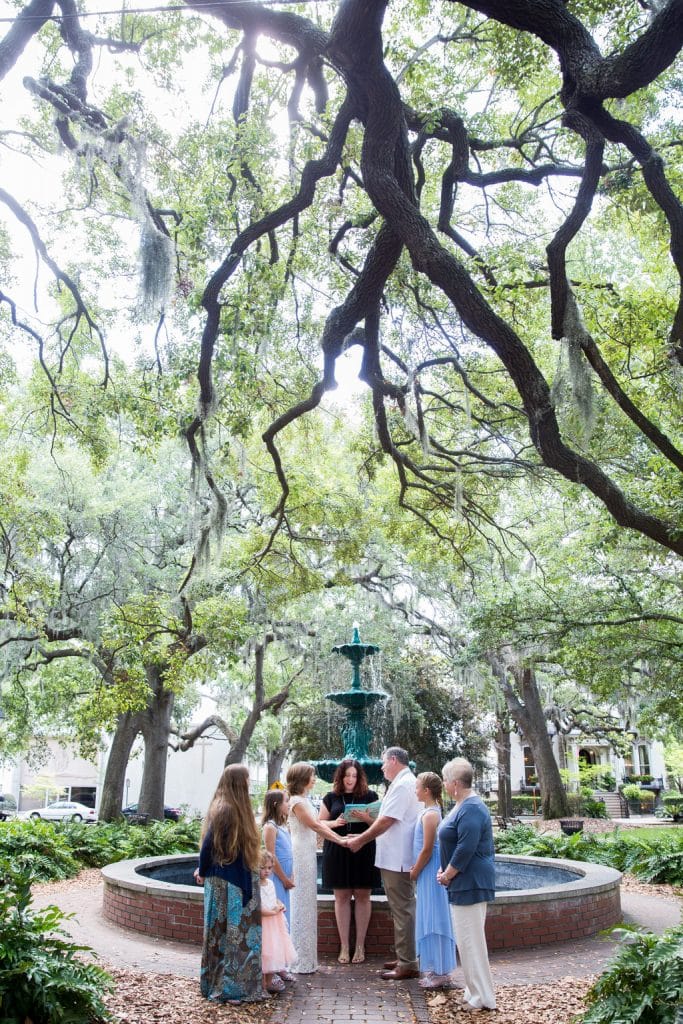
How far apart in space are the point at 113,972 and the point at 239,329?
5.93 metres

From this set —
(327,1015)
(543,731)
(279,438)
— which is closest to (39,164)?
(279,438)

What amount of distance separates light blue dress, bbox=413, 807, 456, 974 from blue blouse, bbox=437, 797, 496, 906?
1.71 feet

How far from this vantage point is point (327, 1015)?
17.2 feet

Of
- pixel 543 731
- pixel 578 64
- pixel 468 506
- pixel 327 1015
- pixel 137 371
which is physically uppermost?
pixel 137 371

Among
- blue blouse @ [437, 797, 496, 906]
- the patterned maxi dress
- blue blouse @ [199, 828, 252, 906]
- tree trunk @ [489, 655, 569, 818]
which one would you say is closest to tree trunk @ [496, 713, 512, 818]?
tree trunk @ [489, 655, 569, 818]

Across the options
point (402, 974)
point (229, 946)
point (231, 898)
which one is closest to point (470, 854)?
point (402, 974)

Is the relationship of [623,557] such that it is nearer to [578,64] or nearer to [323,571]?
[323,571]

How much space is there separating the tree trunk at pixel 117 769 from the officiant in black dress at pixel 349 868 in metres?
13.0

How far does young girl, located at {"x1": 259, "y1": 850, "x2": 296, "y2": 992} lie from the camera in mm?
5758

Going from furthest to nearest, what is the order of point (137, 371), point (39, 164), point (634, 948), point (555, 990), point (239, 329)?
point (137, 371), point (39, 164), point (239, 329), point (555, 990), point (634, 948)

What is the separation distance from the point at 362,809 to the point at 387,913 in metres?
1.03

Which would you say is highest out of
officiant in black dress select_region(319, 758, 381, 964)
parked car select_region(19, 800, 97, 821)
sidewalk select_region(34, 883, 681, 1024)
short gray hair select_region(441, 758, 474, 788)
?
short gray hair select_region(441, 758, 474, 788)

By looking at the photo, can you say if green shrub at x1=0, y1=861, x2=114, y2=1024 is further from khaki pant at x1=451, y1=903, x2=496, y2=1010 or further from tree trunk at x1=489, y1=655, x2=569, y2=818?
tree trunk at x1=489, y1=655, x2=569, y2=818

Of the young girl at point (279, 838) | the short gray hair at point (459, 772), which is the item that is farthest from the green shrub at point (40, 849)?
the short gray hair at point (459, 772)
